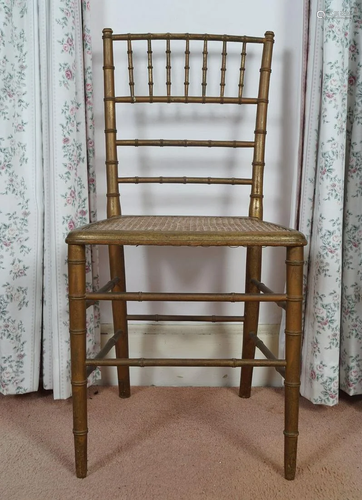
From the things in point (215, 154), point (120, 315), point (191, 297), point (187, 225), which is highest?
point (215, 154)

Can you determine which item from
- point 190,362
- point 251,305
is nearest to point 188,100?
point 251,305

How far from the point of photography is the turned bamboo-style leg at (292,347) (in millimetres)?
871

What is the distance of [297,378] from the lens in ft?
2.94

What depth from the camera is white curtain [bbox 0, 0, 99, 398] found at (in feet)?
3.54

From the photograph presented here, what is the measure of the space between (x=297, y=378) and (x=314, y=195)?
455 mm

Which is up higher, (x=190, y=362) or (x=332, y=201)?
(x=332, y=201)

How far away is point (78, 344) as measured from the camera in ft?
2.90

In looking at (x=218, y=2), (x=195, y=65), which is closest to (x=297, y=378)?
(x=195, y=65)

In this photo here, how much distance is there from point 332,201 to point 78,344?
638 millimetres

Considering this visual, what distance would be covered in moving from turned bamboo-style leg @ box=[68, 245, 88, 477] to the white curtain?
0.25m

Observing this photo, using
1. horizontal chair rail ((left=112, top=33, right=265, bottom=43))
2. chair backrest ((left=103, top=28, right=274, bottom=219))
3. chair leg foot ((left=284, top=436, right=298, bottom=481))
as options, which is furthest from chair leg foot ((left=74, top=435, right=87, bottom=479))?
horizontal chair rail ((left=112, top=33, right=265, bottom=43))

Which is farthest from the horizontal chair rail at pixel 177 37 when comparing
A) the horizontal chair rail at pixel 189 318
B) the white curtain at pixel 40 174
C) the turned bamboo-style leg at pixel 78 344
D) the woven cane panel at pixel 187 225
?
the horizontal chair rail at pixel 189 318

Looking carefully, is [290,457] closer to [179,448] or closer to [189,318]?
[179,448]

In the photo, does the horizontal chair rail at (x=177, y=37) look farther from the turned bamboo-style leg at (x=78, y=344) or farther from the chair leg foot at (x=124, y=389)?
the chair leg foot at (x=124, y=389)
